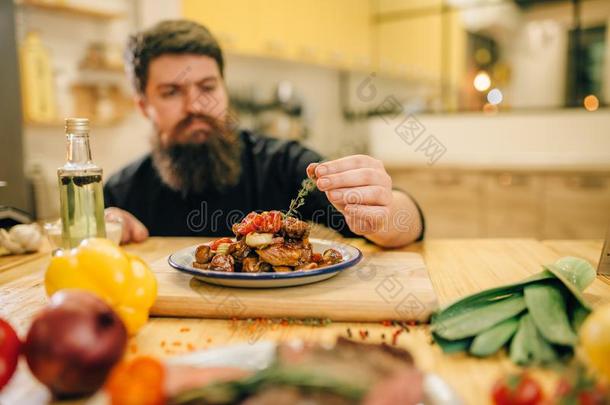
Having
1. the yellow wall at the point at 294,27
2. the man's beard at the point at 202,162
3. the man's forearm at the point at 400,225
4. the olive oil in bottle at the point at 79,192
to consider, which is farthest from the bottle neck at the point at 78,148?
the yellow wall at the point at 294,27

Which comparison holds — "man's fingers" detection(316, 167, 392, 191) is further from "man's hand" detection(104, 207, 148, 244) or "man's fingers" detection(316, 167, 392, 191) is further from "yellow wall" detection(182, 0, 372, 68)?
"yellow wall" detection(182, 0, 372, 68)

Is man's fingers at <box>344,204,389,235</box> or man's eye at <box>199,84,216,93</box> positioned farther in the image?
man's eye at <box>199,84,216,93</box>

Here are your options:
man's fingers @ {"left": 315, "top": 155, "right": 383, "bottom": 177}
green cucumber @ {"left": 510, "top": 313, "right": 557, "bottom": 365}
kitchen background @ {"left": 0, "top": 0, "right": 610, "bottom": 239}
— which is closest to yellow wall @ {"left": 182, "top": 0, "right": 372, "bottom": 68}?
kitchen background @ {"left": 0, "top": 0, "right": 610, "bottom": 239}

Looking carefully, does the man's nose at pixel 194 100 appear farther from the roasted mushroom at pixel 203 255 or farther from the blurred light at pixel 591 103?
the blurred light at pixel 591 103

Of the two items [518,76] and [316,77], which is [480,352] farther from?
[518,76]

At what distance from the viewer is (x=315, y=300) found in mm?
836

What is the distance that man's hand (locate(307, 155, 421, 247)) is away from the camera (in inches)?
42.3

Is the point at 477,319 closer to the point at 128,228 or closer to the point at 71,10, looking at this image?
the point at 128,228

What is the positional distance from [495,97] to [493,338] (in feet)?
13.0

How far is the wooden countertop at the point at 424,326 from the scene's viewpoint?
0.64 m

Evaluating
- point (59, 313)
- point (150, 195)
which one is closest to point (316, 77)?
point (150, 195)

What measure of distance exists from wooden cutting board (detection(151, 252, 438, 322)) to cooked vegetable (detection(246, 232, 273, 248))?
8cm

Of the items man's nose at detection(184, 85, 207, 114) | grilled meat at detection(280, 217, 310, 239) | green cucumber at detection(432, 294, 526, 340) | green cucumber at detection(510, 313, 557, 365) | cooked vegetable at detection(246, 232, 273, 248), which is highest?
man's nose at detection(184, 85, 207, 114)

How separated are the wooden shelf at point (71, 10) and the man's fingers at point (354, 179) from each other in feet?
6.33
